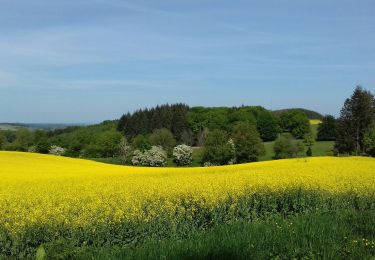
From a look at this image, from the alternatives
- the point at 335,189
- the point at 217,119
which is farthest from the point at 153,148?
the point at 335,189

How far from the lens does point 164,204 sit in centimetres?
1203

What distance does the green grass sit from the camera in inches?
266

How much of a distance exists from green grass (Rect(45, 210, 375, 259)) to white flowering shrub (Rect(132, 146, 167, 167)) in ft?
279

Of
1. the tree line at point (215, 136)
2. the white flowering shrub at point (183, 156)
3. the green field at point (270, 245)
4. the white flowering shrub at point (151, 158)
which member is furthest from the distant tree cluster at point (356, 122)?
the green field at point (270, 245)

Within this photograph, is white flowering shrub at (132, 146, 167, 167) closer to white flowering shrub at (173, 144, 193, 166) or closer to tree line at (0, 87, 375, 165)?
tree line at (0, 87, 375, 165)

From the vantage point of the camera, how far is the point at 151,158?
93375 millimetres

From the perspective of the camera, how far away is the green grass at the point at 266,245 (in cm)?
677

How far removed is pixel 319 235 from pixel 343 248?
924mm

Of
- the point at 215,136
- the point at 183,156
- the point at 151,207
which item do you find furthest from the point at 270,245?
the point at 183,156

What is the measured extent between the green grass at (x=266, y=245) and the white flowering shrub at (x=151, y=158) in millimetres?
84914

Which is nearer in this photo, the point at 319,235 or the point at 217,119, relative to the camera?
the point at 319,235

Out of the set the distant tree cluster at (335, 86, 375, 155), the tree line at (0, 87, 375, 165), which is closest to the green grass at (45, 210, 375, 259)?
the tree line at (0, 87, 375, 165)

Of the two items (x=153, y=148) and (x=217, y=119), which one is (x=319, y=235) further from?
(x=217, y=119)

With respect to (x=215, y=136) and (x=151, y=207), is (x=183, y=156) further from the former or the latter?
(x=151, y=207)
